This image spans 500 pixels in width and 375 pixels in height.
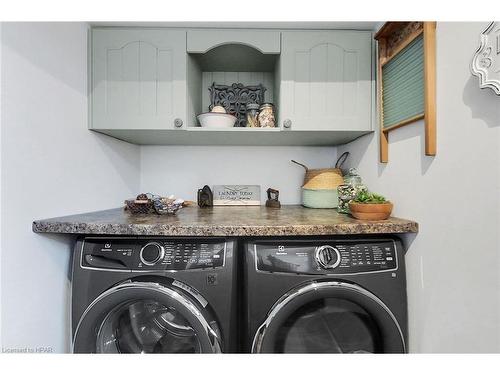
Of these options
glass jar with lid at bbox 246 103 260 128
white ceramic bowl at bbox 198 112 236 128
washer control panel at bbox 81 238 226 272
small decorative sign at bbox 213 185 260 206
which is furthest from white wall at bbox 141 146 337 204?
washer control panel at bbox 81 238 226 272

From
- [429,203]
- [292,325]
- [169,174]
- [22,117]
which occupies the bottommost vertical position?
[292,325]

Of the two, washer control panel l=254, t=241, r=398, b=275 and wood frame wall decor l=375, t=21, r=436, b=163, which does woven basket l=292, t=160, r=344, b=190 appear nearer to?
wood frame wall decor l=375, t=21, r=436, b=163

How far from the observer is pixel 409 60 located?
1.07 metres

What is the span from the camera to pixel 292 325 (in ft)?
3.34

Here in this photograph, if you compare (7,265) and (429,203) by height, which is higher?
(429,203)

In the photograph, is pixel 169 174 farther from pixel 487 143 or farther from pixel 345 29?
pixel 487 143

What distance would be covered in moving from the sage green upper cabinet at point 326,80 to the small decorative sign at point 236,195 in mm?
635

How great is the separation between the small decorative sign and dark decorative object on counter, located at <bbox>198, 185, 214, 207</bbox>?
0.06m

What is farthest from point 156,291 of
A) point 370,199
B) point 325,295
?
point 370,199

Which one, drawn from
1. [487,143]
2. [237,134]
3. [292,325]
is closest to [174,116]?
[237,134]

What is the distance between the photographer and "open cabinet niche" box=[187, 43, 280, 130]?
4.62 feet

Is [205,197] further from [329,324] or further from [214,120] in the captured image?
[329,324]

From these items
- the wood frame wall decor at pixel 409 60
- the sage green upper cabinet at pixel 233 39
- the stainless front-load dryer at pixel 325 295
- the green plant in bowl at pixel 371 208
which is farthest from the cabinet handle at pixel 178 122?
the wood frame wall decor at pixel 409 60
